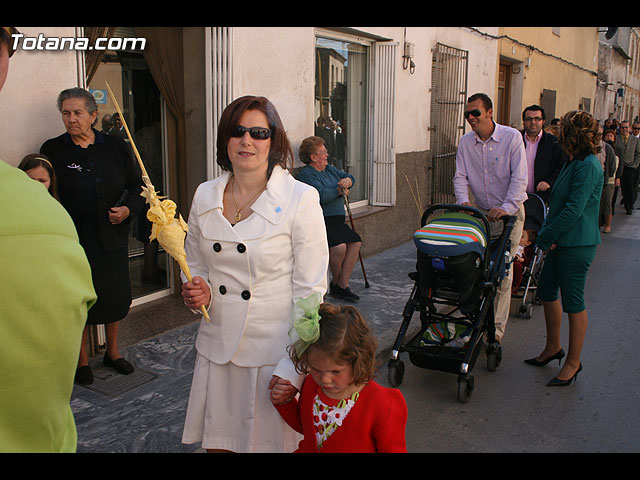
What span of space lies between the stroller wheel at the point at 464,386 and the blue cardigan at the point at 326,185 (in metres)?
2.77

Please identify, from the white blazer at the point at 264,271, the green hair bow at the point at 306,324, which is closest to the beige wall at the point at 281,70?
the white blazer at the point at 264,271

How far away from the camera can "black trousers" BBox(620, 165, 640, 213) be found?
558 inches

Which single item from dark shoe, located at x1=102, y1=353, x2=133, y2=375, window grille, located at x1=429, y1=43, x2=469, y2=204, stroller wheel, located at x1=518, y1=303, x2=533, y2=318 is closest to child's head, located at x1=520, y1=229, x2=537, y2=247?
stroller wheel, located at x1=518, y1=303, x2=533, y2=318

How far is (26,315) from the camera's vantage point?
41.6 inches

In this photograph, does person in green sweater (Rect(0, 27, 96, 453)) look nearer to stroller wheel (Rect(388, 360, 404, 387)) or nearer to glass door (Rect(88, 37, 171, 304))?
stroller wheel (Rect(388, 360, 404, 387))

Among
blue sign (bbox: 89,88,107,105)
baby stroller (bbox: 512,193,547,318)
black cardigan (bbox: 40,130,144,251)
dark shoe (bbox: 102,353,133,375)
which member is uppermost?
blue sign (bbox: 89,88,107,105)

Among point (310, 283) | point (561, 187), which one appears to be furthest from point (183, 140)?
point (310, 283)

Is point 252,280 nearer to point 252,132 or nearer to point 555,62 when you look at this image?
point 252,132

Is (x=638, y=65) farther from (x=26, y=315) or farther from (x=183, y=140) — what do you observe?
(x=26, y=315)

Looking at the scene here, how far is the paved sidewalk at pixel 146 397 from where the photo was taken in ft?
12.5

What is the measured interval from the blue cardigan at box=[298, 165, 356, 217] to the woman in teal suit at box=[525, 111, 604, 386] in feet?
8.23

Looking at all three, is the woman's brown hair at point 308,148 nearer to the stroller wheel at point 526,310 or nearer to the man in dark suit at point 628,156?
the stroller wheel at point 526,310

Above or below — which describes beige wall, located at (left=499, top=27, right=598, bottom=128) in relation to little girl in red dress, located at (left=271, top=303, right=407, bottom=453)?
above

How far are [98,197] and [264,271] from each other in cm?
241
